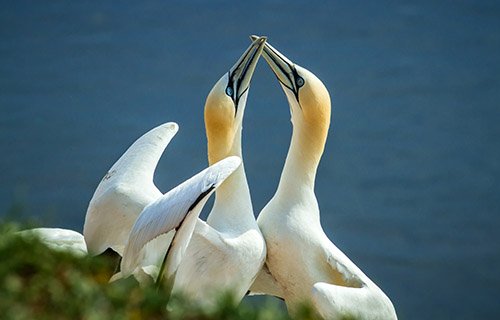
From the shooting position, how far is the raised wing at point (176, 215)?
5.95 m

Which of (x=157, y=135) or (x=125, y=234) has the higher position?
(x=157, y=135)

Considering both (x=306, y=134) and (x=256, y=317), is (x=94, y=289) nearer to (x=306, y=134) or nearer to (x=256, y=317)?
(x=256, y=317)

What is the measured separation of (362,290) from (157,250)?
1342 millimetres

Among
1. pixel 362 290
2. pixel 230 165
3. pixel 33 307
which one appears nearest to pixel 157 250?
pixel 230 165

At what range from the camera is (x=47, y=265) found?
4621 mm

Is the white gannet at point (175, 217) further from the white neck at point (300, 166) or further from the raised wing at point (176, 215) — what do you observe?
the white neck at point (300, 166)

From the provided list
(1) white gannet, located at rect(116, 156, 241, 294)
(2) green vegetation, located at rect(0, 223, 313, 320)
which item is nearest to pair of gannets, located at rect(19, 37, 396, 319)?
(1) white gannet, located at rect(116, 156, 241, 294)

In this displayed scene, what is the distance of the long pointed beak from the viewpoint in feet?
25.2

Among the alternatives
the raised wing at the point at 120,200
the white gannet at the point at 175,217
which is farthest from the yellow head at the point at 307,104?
the white gannet at the point at 175,217

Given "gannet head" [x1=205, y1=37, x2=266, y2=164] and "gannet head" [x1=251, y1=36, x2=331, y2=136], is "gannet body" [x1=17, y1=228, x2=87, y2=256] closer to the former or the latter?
"gannet head" [x1=205, y1=37, x2=266, y2=164]

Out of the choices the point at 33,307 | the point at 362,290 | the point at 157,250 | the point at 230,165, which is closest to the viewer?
the point at 33,307

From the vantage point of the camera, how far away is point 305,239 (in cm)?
749

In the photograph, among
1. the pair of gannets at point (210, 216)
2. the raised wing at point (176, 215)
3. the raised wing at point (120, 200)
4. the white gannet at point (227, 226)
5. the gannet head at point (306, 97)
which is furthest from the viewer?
the gannet head at point (306, 97)

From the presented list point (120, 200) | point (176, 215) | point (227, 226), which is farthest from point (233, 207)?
point (176, 215)
